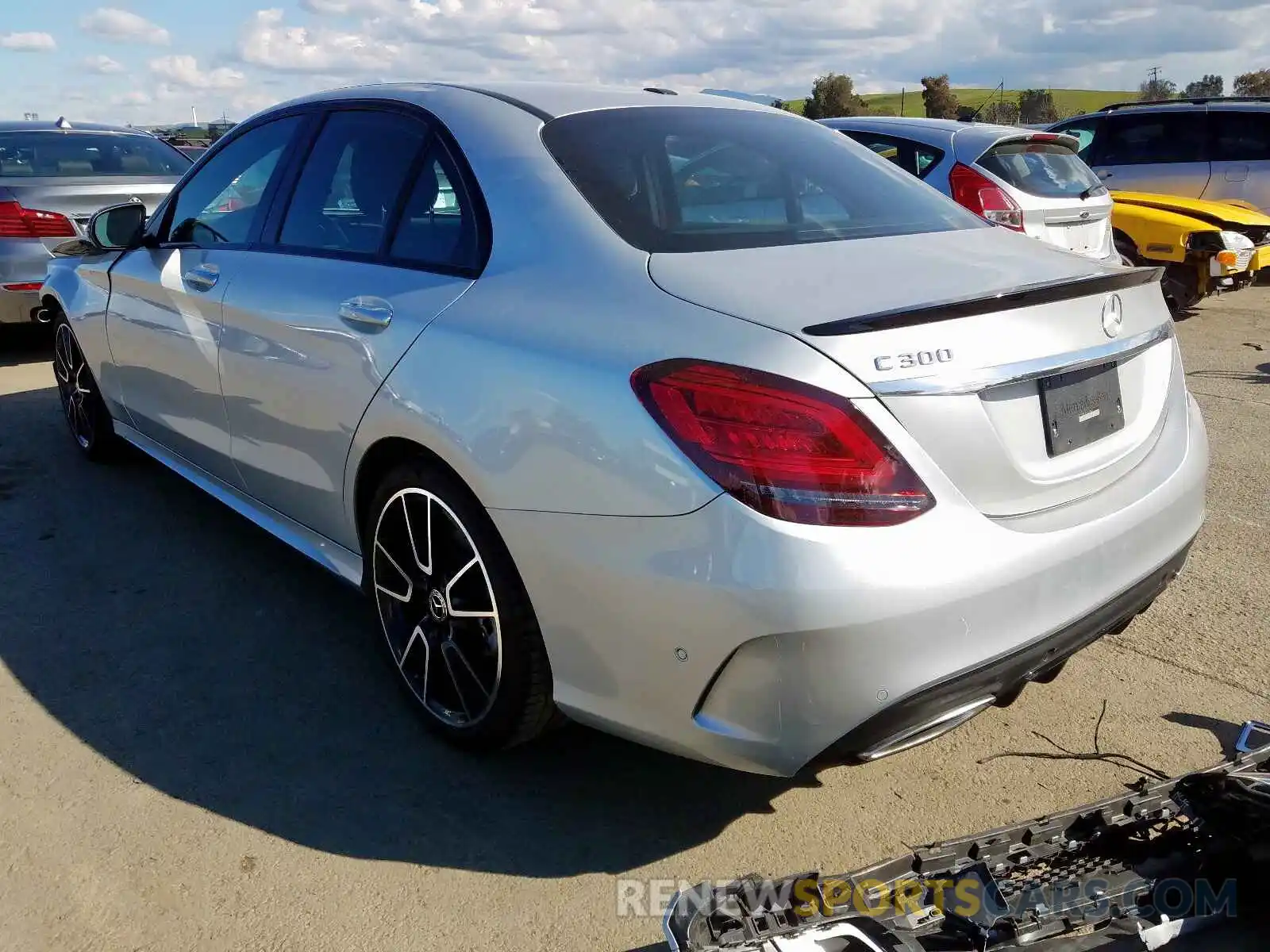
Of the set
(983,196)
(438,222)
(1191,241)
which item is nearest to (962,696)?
(438,222)

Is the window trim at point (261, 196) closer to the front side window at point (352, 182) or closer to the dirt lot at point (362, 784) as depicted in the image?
the front side window at point (352, 182)

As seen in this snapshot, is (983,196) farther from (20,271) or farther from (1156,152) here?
(20,271)

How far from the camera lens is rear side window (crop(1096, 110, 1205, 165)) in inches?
432

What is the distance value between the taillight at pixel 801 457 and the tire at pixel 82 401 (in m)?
3.93

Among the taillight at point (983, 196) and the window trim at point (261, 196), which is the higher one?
the window trim at point (261, 196)

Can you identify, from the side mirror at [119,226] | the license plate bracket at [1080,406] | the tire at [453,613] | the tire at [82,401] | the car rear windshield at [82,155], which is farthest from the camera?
the car rear windshield at [82,155]

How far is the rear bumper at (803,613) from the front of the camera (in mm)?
1943

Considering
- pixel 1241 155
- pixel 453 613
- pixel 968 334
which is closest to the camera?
pixel 968 334

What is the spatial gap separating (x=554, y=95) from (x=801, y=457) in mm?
1547

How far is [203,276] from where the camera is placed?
366 cm

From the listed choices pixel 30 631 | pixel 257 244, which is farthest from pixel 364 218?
pixel 30 631

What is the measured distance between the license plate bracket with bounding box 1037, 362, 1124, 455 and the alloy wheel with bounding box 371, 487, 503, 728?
49.8 inches

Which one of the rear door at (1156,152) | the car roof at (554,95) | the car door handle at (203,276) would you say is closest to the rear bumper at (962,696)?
the car roof at (554,95)

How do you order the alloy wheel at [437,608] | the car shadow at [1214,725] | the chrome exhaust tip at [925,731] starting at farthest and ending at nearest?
the car shadow at [1214,725] < the alloy wheel at [437,608] < the chrome exhaust tip at [925,731]
